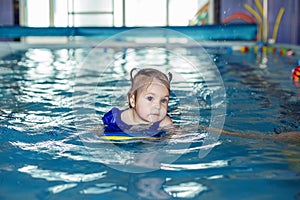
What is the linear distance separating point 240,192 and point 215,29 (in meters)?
8.02

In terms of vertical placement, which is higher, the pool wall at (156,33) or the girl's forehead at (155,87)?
the pool wall at (156,33)

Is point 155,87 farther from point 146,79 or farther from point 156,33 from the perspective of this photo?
point 156,33

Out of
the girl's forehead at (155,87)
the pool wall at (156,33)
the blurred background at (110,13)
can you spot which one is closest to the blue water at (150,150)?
the girl's forehead at (155,87)

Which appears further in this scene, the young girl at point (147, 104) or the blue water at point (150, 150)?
the young girl at point (147, 104)

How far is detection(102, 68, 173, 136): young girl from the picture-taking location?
3.00 m

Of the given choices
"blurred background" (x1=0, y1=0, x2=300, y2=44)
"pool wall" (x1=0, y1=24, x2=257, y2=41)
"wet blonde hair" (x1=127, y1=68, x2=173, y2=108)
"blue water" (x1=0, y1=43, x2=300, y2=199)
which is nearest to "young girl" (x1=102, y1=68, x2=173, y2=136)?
"wet blonde hair" (x1=127, y1=68, x2=173, y2=108)

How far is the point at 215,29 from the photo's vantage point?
9.98 metres

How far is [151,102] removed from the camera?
302 cm

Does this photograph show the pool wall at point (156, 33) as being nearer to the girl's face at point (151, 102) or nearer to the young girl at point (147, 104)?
the young girl at point (147, 104)

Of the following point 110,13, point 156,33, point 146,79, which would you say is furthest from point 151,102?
point 110,13

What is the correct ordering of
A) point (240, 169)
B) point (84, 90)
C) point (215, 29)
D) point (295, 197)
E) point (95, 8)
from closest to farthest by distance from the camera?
point (295, 197) → point (240, 169) → point (84, 90) → point (215, 29) → point (95, 8)

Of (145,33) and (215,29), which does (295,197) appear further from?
(145,33)

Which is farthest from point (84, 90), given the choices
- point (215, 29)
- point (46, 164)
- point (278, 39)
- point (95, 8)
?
point (95, 8)

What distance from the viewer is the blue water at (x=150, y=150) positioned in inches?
88.2
